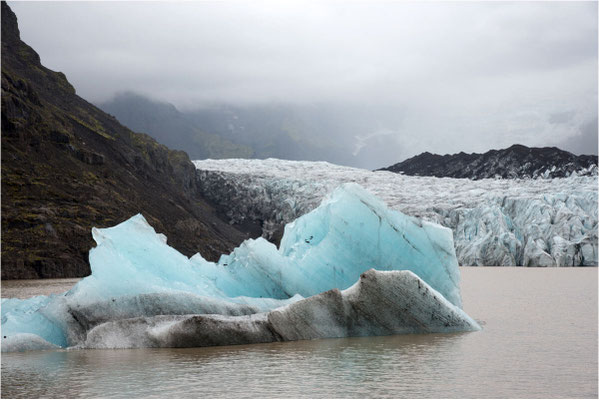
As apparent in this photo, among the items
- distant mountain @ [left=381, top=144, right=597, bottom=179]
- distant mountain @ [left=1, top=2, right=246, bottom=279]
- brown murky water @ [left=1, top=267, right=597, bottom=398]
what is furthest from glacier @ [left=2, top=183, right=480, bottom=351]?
distant mountain @ [left=381, top=144, right=597, bottom=179]

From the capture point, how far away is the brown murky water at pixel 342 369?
25.4 ft

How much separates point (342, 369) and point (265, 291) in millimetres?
5332

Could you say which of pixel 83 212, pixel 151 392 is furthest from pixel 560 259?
pixel 151 392

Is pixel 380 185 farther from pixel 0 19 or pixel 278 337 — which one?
pixel 278 337

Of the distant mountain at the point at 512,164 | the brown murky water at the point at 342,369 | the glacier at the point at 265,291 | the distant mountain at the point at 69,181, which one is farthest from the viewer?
the distant mountain at the point at 512,164

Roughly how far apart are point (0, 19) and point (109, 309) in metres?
66.6

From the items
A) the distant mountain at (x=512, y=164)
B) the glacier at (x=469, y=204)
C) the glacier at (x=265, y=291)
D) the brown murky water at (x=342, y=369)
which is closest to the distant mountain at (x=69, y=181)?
the glacier at (x=469, y=204)

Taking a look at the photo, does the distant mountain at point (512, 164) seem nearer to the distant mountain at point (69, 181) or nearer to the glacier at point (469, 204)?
the glacier at point (469, 204)

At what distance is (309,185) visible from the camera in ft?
213

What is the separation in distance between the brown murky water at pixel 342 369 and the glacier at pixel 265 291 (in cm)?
37

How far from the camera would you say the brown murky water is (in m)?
7.75

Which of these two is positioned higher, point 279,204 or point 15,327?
point 279,204

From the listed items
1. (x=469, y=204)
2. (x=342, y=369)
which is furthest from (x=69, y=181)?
(x=342, y=369)

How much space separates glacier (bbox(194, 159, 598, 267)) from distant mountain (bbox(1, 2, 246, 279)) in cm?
395
